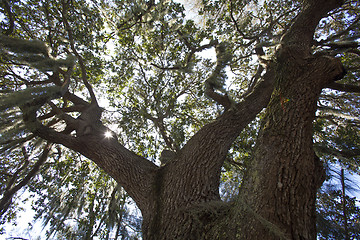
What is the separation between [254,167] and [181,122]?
3.47 m

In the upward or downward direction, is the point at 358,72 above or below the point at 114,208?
above

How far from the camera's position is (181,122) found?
482 centimetres

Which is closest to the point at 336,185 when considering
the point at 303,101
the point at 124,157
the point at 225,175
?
the point at 303,101

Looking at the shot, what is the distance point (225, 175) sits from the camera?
4.83m

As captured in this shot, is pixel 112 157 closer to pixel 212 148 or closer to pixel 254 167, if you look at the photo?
pixel 212 148

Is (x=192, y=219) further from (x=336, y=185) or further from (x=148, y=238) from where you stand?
(x=336, y=185)

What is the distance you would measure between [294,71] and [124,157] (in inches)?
99.2

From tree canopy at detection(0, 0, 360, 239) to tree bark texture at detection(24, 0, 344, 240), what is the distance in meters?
0.01

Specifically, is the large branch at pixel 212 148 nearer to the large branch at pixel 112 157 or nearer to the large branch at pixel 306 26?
the large branch at pixel 112 157

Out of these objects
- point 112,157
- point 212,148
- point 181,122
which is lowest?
point 112,157

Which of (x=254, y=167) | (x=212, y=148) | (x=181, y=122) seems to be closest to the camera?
(x=254, y=167)

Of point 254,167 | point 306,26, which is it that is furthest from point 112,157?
point 306,26

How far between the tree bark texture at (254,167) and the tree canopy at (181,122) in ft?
0.04

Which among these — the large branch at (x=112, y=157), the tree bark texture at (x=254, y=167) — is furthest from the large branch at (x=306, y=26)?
the large branch at (x=112, y=157)
